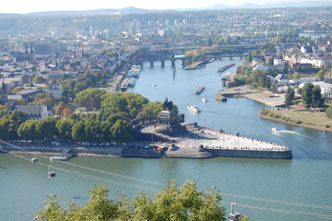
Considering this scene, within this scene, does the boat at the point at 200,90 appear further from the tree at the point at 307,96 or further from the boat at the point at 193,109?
the tree at the point at 307,96

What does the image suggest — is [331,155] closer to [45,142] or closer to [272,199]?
[272,199]

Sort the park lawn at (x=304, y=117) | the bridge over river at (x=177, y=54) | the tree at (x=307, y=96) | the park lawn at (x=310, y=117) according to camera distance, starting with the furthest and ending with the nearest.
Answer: the bridge over river at (x=177, y=54) → the tree at (x=307, y=96) → the park lawn at (x=310, y=117) → the park lawn at (x=304, y=117)

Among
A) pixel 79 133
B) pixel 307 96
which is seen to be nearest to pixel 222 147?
pixel 79 133

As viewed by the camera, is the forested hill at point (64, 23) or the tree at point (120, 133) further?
the forested hill at point (64, 23)

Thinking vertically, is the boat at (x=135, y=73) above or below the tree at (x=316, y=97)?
below

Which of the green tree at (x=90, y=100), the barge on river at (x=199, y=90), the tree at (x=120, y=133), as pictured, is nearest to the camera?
the tree at (x=120, y=133)

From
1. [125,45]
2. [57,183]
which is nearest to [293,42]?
[125,45]

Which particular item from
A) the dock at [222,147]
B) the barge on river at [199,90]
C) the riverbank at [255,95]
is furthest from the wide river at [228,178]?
the barge on river at [199,90]

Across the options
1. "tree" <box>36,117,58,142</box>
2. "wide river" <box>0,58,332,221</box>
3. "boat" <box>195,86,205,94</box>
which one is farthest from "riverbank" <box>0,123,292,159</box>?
"boat" <box>195,86,205,94</box>

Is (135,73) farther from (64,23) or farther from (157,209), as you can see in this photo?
(64,23)
